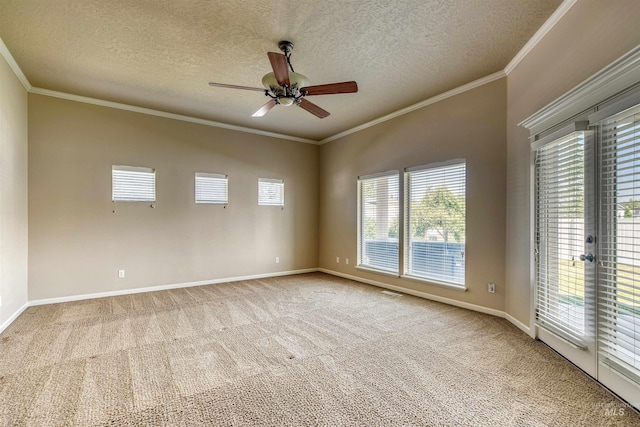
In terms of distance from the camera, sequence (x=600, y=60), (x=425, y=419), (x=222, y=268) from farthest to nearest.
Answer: (x=222, y=268), (x=600, y=60), (x=425, y=419)

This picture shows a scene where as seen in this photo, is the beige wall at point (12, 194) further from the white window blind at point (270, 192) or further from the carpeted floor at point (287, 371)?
the white window blind at point (270, 192)

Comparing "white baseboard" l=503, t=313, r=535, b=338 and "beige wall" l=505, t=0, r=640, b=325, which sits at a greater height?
"beige wall" l=505, t=0, r=640, b=325

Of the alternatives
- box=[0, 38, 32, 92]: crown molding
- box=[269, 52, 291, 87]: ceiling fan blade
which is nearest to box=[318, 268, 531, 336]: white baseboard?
box=[269, 52, 291, 87]: ceiling fan blade

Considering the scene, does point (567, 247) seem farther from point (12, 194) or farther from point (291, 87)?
point (12, 194)

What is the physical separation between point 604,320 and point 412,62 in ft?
9.95

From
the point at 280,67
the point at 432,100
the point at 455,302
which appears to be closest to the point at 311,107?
the point at 280,67

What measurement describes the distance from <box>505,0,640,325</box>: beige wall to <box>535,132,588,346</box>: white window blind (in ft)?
0.80

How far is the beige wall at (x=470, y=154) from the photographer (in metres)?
3.80

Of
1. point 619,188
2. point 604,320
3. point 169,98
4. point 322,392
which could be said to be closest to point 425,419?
point 322,392

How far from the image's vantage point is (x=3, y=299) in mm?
3357

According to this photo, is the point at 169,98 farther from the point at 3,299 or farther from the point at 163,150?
the point at 3,299

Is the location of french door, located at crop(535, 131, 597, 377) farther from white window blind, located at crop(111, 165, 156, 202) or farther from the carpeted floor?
white window blind, located at crop(111, 165, 156, 202)

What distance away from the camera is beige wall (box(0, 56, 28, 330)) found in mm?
3361

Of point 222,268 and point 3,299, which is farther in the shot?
point 222,268
